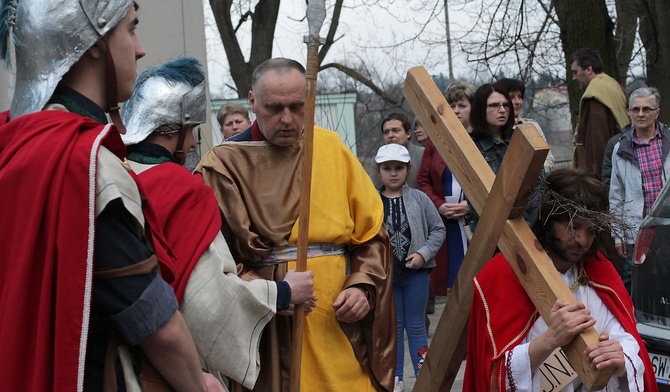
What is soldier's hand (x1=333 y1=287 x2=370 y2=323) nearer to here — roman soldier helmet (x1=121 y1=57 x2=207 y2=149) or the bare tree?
roman soldier helmet (x1=121 y1=57 x2=207 y2=149)

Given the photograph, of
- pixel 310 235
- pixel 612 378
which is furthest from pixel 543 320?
pixel 310 235

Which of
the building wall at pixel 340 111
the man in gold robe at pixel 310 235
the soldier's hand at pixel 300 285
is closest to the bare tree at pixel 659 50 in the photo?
the building wall at pixel 340 111

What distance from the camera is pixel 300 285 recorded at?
3.45m

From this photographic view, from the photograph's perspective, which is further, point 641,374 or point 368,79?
point 368,79

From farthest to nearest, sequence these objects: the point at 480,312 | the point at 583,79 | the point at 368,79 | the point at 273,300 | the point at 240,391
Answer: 1. the point at 368,79
2. the point at 583,79
3. the point at 240,391
4. the point at 480,312
5. the point at 273,300

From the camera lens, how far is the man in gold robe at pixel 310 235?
12.6 ft

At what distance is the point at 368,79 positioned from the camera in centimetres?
1870

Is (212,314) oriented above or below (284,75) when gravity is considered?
below

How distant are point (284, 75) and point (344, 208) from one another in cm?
60

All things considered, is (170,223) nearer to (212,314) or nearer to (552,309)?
(212,314)

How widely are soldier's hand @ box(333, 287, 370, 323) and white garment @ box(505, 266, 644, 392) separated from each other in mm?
755

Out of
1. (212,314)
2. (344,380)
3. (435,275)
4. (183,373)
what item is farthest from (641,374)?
(435,275)

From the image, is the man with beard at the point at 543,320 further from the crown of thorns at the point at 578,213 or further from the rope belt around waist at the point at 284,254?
the rope belt around waist at the point at 284,254

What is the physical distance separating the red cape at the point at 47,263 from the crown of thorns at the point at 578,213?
1.80 metres
